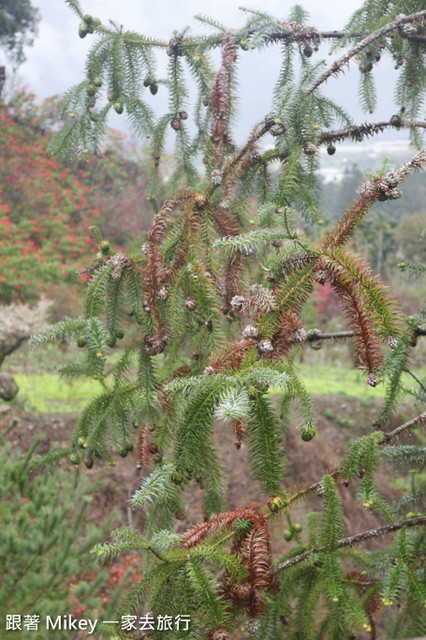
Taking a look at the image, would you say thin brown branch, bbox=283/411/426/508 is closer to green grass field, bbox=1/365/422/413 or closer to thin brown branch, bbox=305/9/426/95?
thin brown branch, bbox=305/9/426/95

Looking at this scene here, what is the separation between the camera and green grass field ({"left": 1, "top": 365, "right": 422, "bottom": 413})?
614 cm

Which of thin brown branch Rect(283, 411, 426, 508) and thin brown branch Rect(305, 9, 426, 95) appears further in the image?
thin brown branch Rect(305, 9, 426, 95)

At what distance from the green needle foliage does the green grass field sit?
341 centimetres

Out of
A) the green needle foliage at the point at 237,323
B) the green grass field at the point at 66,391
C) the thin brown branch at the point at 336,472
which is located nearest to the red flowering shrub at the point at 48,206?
the green grass field at the point at 66,391

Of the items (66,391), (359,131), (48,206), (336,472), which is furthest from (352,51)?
(48,206)

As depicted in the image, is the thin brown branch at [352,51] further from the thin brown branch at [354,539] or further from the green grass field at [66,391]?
the green grass field at [66,391]

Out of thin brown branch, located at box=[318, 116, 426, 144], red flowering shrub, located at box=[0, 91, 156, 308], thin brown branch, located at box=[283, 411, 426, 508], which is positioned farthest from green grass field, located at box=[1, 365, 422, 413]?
thin brown branch, located at box=[283, 411, 426, 508]

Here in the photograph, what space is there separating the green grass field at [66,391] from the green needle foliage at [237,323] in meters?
3.41

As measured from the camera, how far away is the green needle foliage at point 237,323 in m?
0.91

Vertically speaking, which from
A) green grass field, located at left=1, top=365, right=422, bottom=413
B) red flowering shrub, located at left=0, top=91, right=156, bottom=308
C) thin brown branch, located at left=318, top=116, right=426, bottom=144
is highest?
red flowering shrub, located at left=0, top=91, right=156, bottom=308

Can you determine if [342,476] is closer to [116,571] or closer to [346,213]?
[346,213]

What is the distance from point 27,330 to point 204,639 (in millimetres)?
5230

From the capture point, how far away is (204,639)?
917 millimetres

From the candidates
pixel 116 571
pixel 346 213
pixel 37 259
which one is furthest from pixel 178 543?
pixel 37 259
